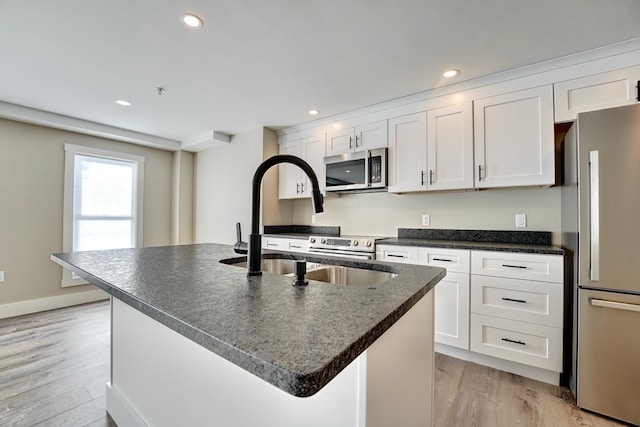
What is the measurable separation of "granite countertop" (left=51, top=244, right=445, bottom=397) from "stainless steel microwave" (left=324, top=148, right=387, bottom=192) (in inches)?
74.0

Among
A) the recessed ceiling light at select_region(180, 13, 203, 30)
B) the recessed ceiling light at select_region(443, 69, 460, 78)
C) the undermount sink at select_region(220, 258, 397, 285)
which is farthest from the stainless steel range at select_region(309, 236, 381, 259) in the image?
the recessed ceiling light at select_region(180, 13, 203, 30)

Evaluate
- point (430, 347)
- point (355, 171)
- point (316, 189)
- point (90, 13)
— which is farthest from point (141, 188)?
point (430, 347)

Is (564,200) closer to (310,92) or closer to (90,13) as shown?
(310,92)

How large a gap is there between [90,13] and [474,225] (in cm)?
336

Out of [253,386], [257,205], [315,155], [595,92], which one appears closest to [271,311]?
[253,386]

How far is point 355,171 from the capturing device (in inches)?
123

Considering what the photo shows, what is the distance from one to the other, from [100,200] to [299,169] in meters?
2.88

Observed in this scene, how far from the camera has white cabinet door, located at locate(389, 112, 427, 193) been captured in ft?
9.02

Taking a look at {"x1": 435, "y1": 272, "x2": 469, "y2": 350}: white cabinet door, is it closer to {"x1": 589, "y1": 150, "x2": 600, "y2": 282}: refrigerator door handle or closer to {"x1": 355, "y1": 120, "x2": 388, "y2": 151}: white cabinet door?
{"x1": 589, "y1": 150, "x2": 600, "y2": 282}: refrigerator door handle

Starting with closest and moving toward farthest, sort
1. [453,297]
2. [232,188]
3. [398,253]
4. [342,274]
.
Answer: [342,274] < [453,297] < [398,253] < [232,188]

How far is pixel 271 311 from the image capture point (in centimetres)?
64

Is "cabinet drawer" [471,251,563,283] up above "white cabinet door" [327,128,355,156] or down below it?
below

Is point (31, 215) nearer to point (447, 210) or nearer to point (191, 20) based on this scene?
point (191, 20)

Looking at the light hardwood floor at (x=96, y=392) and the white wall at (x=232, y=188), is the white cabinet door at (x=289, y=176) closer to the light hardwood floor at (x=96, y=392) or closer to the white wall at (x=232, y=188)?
the white wall at (x=232, y=188)
